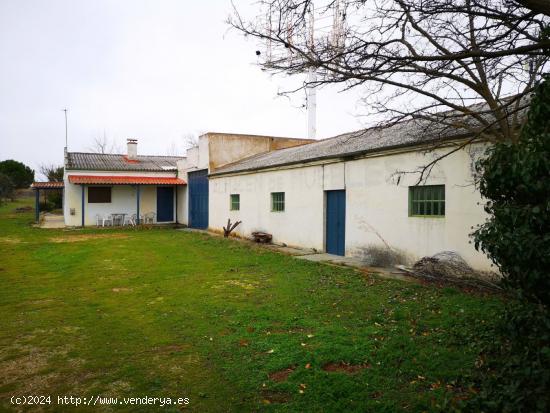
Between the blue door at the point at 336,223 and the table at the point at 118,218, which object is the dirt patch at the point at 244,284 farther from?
the table at the point at 118,218

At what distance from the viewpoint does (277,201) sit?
15.7 metres

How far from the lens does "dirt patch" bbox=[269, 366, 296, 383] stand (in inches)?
160

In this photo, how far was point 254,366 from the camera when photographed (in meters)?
4.35

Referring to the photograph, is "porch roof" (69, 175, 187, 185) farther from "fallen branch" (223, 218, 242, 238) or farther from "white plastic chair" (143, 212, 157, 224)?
"fallen branch" (223, 218, 242, 238)

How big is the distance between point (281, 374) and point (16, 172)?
57854mm

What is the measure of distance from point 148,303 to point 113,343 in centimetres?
194

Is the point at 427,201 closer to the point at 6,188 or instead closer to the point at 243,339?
the point at 243,339

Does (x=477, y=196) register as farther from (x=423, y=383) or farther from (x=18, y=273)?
(x=18, y=273)

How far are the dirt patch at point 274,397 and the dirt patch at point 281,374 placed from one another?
0.69ft

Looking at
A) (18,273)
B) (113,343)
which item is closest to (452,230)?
(113,343)

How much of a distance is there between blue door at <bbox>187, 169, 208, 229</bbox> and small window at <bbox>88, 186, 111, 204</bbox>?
16.0ft

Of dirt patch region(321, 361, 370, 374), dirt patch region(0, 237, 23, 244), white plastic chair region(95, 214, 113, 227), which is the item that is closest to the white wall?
dirt patch region(321, 361, 370, 374)

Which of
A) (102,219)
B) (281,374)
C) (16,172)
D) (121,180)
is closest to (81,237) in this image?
(102,219)

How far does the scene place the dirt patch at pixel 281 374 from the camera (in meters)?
4.06
